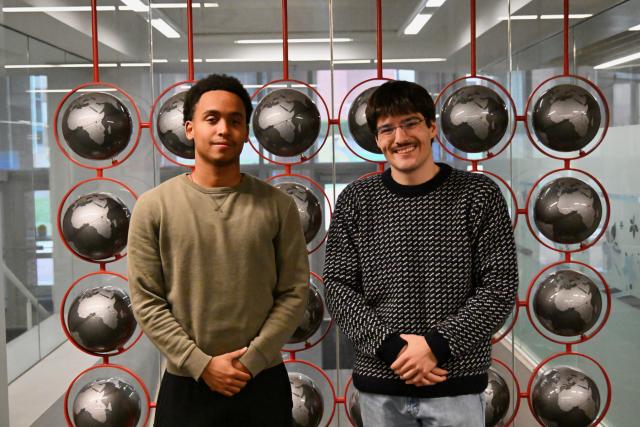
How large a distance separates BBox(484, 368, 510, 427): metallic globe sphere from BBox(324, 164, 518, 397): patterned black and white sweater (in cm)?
55

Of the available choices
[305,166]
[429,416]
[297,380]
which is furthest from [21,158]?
[429,416]

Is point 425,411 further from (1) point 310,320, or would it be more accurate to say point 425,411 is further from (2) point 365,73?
(2) point 365,73

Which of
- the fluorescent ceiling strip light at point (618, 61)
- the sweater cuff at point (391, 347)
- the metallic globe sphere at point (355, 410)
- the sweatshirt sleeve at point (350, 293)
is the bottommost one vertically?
the metallic globe sphere at point (355, 410)

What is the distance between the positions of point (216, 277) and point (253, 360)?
20 centimetres

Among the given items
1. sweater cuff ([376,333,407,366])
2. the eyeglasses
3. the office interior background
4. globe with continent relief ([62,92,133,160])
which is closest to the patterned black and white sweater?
sweater cuff ([376,333,407,366])

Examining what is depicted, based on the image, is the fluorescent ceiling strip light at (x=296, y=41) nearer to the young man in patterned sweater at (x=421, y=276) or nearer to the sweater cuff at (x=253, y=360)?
the young man in patterned sweater at (x=421, y=276)

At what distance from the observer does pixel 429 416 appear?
1688 mm

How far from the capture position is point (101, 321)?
6.95 ft

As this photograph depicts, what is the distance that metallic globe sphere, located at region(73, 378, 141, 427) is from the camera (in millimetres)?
2178

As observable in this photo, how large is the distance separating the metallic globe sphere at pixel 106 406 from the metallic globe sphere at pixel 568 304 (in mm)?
1243

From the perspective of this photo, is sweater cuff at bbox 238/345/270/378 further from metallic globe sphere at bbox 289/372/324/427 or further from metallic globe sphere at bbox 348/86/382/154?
metallic globe sphere at bbox 348/86/382/154

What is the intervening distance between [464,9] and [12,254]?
2.98 metres

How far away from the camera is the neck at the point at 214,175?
1.71 meters

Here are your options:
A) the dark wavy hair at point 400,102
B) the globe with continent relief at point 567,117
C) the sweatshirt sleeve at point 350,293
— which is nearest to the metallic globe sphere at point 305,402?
the sweatshirt sleeve at point 350,293
